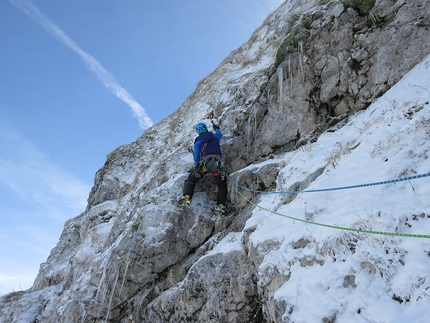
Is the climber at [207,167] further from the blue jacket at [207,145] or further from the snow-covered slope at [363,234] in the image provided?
the snow-covered slope at [363,234]

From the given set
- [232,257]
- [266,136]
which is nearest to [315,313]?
[232,257]

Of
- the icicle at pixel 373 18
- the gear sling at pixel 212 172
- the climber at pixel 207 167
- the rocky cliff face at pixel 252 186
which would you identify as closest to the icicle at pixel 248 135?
the rocky cliff face at pixel 252 186

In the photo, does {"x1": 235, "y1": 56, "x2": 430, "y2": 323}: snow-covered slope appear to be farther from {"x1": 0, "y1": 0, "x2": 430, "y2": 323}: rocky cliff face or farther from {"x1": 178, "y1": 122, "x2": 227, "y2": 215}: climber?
{"x1": 178, "y1": 122, "x2": 227, "y2": 215}: climber

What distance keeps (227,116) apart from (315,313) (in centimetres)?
782

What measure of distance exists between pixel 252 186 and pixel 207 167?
130 centimetres

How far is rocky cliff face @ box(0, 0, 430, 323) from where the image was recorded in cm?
566

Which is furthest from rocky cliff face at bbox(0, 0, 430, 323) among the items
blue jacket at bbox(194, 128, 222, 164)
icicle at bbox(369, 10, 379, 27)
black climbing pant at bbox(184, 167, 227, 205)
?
blue jacket at bbox(194, 128, 222, 164)

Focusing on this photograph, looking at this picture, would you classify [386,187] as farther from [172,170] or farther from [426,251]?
[172,170]

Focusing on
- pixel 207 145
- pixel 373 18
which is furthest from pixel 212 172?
pixel 373 18

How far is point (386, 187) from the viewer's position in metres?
3.91

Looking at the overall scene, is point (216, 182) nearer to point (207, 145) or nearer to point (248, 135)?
point (207, 145)

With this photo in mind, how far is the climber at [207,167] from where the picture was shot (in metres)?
8.20

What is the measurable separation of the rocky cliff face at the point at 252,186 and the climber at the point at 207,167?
0.34m

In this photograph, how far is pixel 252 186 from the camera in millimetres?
7977
